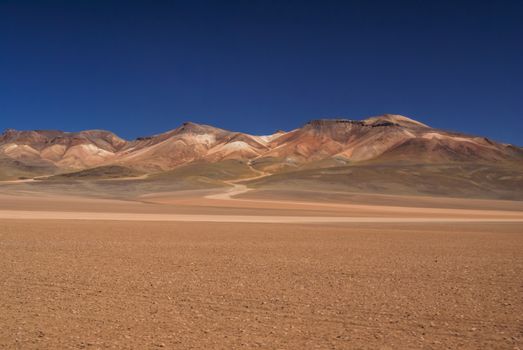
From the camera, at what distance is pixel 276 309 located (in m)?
10.8

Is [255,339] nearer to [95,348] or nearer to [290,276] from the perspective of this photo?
[95,348]

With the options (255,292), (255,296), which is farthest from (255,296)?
(255,292)

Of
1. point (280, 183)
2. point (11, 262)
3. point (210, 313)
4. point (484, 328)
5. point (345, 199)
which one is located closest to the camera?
point (484, 328)

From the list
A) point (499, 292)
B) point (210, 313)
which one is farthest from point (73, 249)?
point (499, 292)

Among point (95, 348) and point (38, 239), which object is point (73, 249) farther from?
point (95, 348)

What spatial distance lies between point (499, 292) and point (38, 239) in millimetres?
18448

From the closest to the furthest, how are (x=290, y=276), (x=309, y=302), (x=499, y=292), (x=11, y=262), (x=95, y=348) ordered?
(x=95, y=348), (x=309, y=302), (x=499, y=292), (x=290, y=276), (x=11, y=262)

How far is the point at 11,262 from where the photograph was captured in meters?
16.0

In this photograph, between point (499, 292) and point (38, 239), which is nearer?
point (499, 292)

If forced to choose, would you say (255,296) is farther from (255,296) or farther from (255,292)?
(255,292)

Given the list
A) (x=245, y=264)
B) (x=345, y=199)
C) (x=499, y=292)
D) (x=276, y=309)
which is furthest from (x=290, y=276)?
(x=345, y=199)

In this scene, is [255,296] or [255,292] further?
[255,292]

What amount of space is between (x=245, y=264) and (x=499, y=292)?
24.8ft

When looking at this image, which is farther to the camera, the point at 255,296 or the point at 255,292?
the point at 255,292
